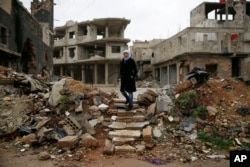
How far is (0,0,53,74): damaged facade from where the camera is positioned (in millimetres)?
14567

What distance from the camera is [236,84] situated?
31.5ft

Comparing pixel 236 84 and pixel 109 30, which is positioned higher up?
pixel 109 30

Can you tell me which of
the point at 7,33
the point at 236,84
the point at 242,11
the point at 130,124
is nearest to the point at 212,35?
the point at 242,11

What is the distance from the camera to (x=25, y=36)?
1738cm

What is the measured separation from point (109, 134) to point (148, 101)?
2.14 meters

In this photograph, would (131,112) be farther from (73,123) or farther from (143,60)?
(143,60)

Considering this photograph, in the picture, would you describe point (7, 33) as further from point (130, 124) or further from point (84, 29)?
point (84, 29)

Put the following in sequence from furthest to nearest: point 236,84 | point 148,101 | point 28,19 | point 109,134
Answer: point 28,19 → point 236,84 → point 148,101 → point 109,134

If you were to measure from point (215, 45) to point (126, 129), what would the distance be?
18222 mm

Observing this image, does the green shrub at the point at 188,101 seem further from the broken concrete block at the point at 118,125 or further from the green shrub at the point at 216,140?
the broken concrete block at the point at 118,125

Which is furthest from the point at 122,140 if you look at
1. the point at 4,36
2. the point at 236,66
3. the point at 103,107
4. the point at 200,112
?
the point at 236,66

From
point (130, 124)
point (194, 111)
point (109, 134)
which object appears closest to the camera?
point (109, 134)

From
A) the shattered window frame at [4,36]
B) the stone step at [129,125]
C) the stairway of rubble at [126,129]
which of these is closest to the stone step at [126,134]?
the stairway of rubble at [126,129]

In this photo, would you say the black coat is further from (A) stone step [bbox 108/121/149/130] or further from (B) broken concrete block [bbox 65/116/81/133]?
(B) broken concrete block [bbox 65/116/81/133]
